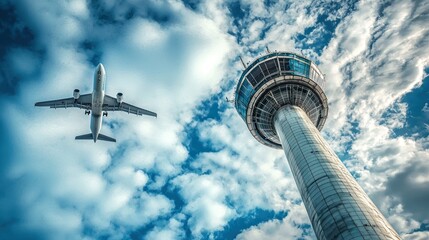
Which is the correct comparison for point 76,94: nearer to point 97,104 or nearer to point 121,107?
point 97,104

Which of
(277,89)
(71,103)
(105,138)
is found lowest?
(277,89)

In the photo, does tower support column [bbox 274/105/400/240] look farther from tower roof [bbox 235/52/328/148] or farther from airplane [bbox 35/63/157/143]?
airplane [bbox 35/63/157/143]

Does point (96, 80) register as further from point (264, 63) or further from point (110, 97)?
point (264, 63)

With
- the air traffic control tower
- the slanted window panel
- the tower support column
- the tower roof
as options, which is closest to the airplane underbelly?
the air traffic control tower

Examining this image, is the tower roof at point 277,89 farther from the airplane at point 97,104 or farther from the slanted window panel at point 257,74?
the airplane at point 97,104

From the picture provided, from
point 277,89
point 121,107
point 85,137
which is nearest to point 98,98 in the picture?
point 121,107

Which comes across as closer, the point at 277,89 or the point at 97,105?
the point at 277,89

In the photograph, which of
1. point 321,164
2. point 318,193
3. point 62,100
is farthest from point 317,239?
point 62,100
